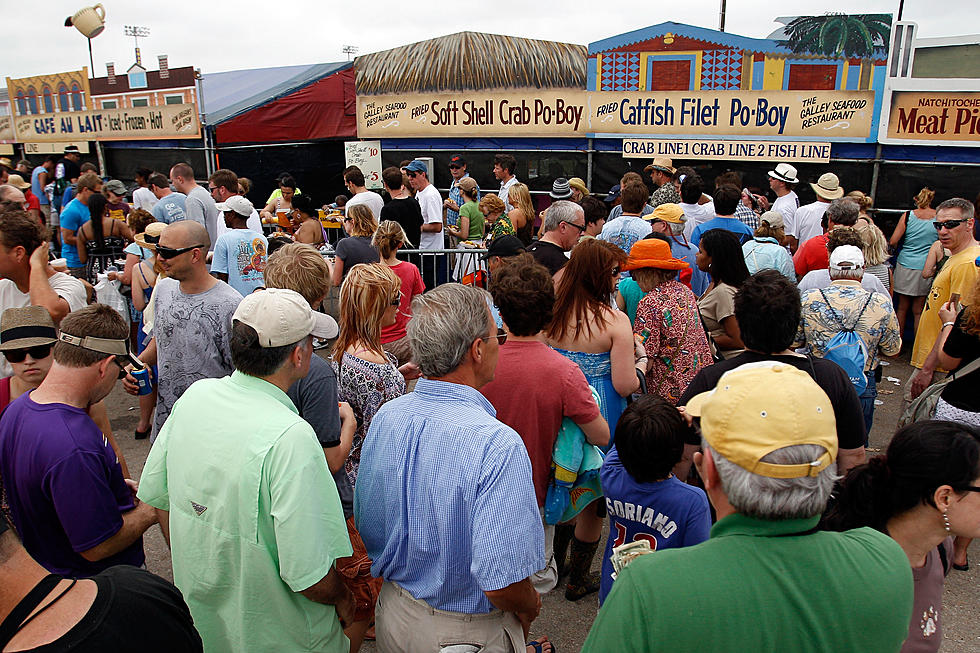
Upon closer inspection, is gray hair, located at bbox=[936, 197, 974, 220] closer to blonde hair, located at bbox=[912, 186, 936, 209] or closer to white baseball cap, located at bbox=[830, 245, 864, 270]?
white baseball cap, located at bbox=[830, 245, 864, 270]

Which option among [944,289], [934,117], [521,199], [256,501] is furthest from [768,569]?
[934,117]

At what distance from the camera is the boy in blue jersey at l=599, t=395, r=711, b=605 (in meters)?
2.45

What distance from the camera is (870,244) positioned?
215 inches

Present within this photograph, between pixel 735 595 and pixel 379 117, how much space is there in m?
12.0

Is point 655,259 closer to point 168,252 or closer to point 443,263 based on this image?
point 168,252

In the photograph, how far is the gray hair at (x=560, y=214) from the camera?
17.2ft

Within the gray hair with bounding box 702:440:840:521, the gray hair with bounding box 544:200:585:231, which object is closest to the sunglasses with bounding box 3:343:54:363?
the gray hair with bounding box 702:440:840:521

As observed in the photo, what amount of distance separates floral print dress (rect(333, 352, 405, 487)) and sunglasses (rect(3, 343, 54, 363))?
4.20 ft

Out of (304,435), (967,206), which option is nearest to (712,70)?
(967,206)

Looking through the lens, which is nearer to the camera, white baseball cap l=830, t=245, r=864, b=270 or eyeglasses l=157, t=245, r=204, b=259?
eyeglasses l=157, t=245, r=204, b=259

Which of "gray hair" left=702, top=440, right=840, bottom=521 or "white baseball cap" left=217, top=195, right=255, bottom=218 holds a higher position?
"white baseball cap" left=217, top=195, right=255, bottom=218

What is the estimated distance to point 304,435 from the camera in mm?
1924

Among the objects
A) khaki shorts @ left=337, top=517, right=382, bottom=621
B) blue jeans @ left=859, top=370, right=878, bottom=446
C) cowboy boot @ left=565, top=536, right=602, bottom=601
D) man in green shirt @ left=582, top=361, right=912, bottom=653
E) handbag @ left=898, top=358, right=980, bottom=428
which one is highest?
man in green shirt @ left=582, top=361, right=912, bottom=653

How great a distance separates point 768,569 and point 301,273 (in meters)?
2.68
